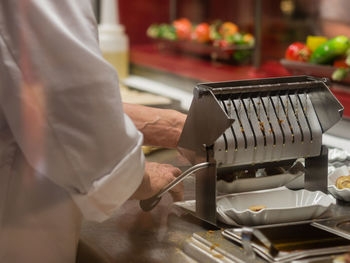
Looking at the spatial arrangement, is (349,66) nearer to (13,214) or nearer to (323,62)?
(323,62)

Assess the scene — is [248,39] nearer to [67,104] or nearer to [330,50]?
[330,50]

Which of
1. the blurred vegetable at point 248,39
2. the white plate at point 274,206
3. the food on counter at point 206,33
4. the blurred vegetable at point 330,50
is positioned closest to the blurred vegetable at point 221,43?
the food on counter at point 206,33

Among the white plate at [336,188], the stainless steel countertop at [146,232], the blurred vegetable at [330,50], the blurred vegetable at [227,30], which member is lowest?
the blurred vegetable at [227,30]

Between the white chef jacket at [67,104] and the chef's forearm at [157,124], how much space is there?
45cm

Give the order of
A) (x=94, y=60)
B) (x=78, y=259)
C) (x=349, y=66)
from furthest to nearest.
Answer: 1. (x=349, y=66)
2. (x=78, y=259)
3. (x=94, y=60)

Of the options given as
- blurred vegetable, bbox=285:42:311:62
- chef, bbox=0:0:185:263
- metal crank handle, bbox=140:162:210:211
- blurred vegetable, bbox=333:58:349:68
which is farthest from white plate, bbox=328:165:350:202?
blurred vegetable, bbox=285:42:311:62

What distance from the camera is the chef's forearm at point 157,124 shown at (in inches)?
68.6

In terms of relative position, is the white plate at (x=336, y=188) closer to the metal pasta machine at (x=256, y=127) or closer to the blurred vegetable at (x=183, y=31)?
the metal pasta machine at (x=256, y=127)

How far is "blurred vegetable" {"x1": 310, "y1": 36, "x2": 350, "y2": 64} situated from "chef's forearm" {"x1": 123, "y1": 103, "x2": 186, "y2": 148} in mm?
1086

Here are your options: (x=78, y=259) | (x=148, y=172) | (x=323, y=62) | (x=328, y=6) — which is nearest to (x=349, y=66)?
(x=323, y=62)

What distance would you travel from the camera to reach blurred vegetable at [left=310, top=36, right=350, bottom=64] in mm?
2631

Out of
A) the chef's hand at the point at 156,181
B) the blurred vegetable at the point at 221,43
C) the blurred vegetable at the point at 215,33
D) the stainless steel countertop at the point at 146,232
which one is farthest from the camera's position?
the blurred vegetable at the point at 215,33

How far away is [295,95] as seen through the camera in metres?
1.60

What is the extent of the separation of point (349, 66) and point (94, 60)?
1.57 metres
